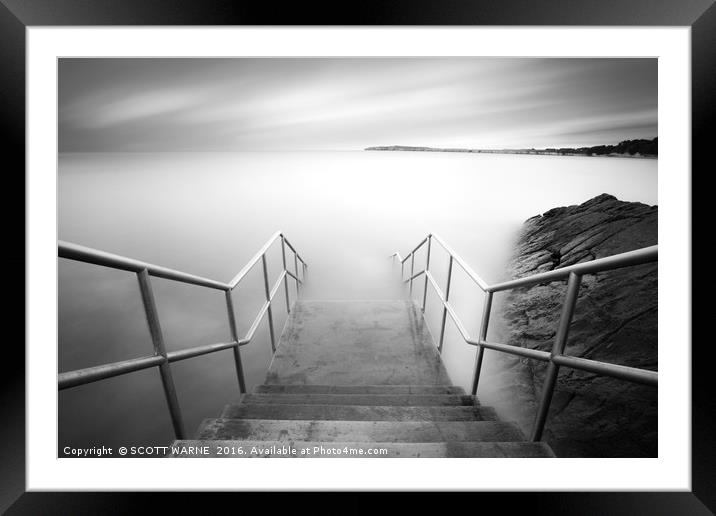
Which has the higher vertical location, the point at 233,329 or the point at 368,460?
the point at 233,329

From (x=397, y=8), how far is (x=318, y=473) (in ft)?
4.70

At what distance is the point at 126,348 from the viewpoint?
557 cm

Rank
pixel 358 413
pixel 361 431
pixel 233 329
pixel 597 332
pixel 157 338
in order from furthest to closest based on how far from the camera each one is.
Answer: pixel 597 332
pixel 233 329
pixel 358 413
pixel 361 431
pixel 157 338

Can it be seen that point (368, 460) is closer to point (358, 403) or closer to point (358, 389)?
point (358, 403)

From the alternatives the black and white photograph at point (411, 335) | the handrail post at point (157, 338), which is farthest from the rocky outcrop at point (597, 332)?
the handrail post at point (157, 338)

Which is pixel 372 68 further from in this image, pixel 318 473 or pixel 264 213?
pixel 264 213

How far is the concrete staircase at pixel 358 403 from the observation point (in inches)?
46.0

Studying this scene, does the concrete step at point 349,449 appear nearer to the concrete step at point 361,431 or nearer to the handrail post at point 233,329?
the concrete step at point 361,431

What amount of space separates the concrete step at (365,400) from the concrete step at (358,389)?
0.80 feet

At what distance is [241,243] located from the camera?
12.2 metres

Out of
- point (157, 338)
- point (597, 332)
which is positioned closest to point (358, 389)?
point (157, 338)

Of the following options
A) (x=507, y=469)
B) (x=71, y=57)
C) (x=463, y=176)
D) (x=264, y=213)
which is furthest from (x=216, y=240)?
(x=463, y=176)

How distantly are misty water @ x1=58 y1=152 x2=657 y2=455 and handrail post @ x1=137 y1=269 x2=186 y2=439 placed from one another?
26cm

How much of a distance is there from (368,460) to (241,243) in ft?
39.2
